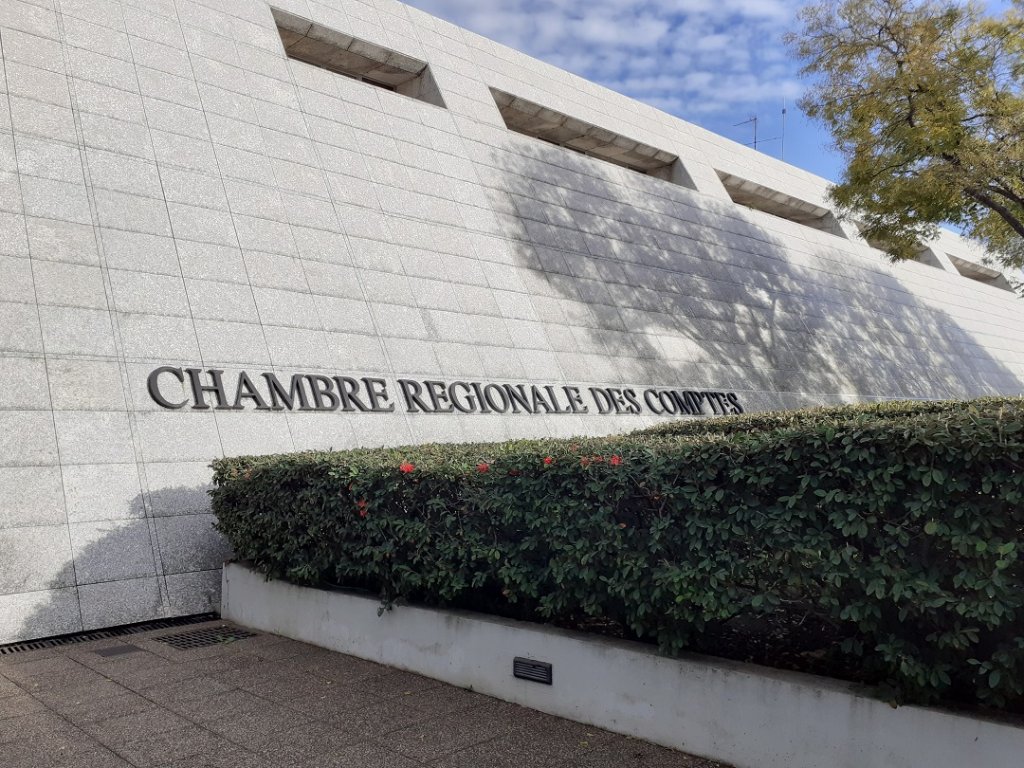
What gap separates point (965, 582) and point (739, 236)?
17.6m

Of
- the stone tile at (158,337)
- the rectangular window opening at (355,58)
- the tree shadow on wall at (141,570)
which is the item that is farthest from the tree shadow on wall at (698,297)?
the tree shadow on wall at (141,570)

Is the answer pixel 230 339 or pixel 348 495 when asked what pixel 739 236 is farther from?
pixel 348 495

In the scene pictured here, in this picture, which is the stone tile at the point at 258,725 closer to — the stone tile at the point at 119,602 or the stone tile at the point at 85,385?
the stone tile at the point at 119,602

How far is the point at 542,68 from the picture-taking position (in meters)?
18.7

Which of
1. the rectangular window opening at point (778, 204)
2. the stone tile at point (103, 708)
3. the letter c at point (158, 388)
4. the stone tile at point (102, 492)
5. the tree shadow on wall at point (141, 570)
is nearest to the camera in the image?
the stone tile at point (103, 708)

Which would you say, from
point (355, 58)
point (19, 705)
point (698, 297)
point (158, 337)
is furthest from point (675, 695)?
point (355, 58)

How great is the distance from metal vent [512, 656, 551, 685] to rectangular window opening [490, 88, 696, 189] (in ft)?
46.1

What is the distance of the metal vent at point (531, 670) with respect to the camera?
507cm

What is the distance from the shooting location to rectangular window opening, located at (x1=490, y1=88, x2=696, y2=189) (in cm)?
1766

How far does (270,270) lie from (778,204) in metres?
19.0

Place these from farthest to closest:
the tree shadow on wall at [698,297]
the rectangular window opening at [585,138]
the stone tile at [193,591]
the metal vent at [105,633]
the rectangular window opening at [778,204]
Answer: the rectangular window opening at [778,204]
the rectangular window opening at [585,138]
the tree shadow on wall at [698,297]
the stone tile at [193,591]
the metal vent at [105,633]

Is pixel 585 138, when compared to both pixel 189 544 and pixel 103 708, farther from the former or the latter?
pixel 103 708

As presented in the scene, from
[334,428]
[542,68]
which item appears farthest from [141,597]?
[542,68]

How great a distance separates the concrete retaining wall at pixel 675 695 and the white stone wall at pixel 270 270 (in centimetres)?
258
